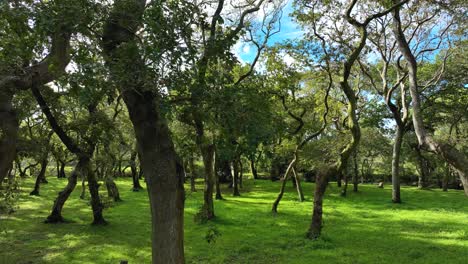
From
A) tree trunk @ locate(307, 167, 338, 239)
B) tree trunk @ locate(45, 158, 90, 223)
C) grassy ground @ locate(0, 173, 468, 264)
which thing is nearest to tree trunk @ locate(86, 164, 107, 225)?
tree trunk @ locate(45, 158, 90, 223)

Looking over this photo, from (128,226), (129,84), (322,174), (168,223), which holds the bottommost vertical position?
(128,226)

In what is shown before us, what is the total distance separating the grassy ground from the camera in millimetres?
12547

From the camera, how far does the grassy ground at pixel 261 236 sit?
494 inches

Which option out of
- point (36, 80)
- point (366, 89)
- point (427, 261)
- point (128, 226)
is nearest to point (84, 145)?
point (128, 226)

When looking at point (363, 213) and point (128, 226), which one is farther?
point (363, 213)

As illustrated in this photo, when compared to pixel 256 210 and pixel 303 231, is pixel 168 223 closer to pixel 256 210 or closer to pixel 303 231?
pixel 303 231

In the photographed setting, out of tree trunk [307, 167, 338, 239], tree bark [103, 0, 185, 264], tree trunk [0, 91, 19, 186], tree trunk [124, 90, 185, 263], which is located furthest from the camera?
tree trunk [307, 167, 338, 239]

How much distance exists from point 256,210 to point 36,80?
54.8 feet

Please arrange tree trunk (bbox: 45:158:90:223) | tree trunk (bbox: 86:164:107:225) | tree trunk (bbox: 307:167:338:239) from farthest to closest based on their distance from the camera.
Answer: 1. tree trunk (bbox: 86:164:107:225)
2. tree trunk (bbox: 45:158:90:223)
3. tree trunk (bbox: 307:167:338:239)

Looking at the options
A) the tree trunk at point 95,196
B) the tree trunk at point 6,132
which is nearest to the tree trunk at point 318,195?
the tree trunk at point 95,196

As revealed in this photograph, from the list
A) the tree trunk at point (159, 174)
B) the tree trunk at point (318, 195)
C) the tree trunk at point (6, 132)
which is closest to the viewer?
the tree trunk at point (159, 174)

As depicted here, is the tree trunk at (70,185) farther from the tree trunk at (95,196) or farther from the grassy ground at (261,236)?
the grassy ground at (261,236)

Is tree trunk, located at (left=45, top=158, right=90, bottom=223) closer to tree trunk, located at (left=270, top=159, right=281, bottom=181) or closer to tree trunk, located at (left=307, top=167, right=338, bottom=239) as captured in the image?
tree trunk, located at (left=307, top=167, right=338, bottom=239)

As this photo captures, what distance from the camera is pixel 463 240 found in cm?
1402
